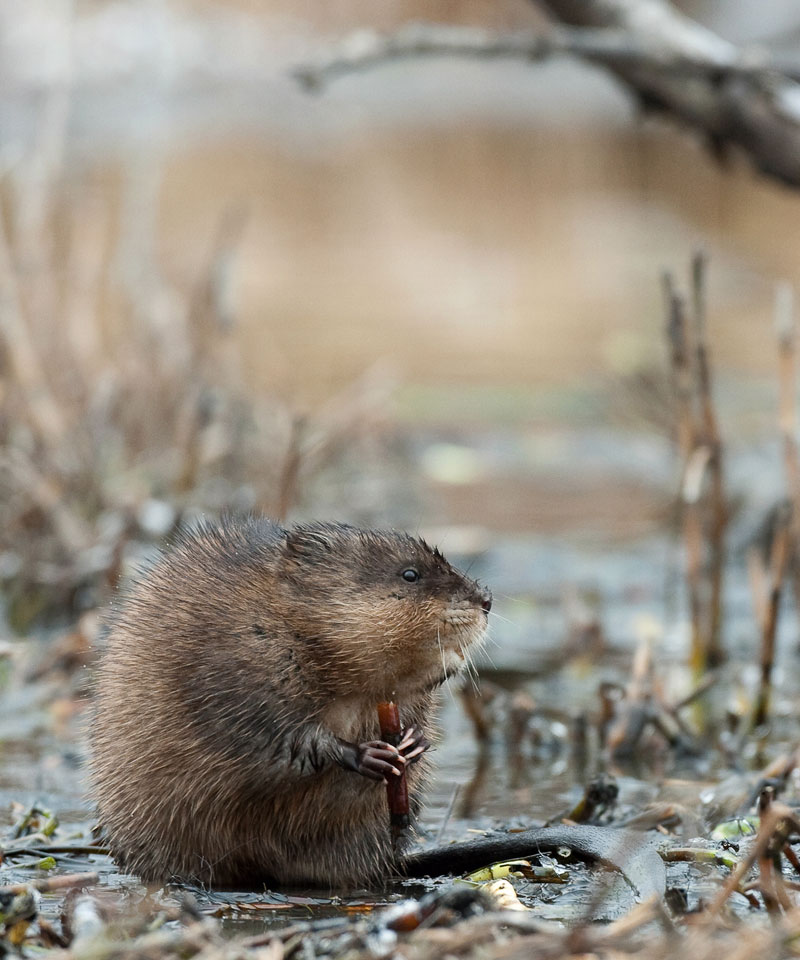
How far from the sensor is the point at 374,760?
11.3 ft

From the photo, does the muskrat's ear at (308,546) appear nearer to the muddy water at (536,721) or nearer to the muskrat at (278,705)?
the muskrat at (278,705)

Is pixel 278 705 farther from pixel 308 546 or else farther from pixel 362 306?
pixel 362 306

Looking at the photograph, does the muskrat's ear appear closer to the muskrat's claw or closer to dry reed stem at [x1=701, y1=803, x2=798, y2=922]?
the muskrat's claw

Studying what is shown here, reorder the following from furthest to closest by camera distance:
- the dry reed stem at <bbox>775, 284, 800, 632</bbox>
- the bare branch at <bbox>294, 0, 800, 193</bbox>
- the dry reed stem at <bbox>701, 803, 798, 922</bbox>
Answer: the dry reed stem at <bbox>775, 284, 800, 632</bbox>, the bare branch at <bbox>294, 0, 800, 193</bbox>, the dry reed stem at <bbox>701, 803, 798, 922</bbox>

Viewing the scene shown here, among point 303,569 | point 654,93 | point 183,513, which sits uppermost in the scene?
point 654,93

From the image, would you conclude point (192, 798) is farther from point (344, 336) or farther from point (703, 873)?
point (344, 336)

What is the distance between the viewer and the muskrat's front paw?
11.5 ft

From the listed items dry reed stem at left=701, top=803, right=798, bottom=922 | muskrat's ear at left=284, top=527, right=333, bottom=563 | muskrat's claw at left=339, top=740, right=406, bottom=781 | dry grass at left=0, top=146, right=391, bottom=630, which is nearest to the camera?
dry reed stem at left=701, top=803, right=798, bottom=922

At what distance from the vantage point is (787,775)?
4.18 m

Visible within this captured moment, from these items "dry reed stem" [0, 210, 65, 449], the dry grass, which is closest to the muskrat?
the dry grass

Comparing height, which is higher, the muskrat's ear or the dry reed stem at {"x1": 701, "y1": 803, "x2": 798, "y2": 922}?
the muskrat's ear

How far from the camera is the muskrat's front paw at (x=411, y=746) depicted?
3.50 metres

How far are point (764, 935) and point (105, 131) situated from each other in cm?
2257

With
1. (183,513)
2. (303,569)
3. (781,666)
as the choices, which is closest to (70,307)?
(183,513)
